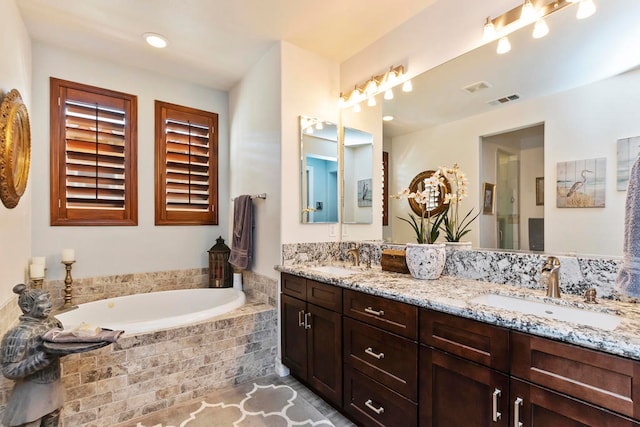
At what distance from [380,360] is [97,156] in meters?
2.89

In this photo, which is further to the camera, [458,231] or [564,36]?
[458,231]

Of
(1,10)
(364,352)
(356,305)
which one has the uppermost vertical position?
(1,10)

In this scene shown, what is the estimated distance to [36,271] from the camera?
226cm

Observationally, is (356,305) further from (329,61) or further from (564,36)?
(329,61)

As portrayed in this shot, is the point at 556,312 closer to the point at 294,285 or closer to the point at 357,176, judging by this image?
the point at 294,285

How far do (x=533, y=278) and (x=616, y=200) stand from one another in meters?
0.49

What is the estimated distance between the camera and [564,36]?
5.02ft

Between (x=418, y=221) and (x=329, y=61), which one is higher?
(x=329, y=61)

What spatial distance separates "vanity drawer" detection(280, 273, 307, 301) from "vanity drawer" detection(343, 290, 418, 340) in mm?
434

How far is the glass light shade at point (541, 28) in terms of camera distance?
1.56 m

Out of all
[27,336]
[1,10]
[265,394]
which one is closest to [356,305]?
[265,394]

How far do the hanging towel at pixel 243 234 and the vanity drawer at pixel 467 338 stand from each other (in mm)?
1748

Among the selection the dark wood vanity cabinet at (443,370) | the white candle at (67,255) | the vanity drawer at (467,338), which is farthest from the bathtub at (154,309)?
the vanity drawer at (467,338)

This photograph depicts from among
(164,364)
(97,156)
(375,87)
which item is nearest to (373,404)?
(164,364)
